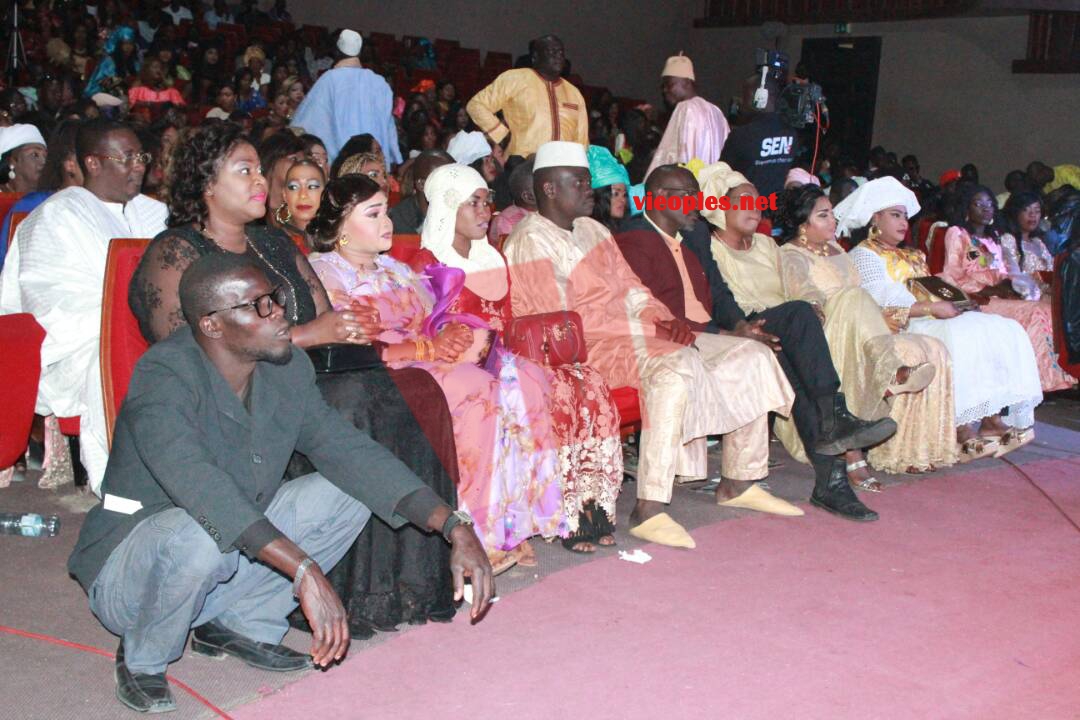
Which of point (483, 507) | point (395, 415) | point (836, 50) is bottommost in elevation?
point (483, 507)

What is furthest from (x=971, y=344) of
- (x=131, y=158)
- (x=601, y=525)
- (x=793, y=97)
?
(x=131, y=158)

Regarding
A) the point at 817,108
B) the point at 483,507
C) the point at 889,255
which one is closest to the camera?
the point at 483,507

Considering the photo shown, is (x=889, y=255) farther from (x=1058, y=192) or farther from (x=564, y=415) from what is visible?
(x=1058, y=192)

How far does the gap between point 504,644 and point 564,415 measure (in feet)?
3.09

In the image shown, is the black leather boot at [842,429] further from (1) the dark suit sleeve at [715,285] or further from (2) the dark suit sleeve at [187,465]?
(2) the dark suit sleeve at [187,465]

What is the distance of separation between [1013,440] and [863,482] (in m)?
1.16

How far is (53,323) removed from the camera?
13.0ft

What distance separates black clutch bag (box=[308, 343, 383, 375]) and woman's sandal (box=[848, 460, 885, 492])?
229cm

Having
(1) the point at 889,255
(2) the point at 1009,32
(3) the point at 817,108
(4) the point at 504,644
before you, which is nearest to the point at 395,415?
(4) the point at 504,644

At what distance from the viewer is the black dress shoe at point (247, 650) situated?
Answer: 9.57ft

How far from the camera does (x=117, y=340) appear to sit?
3471mm

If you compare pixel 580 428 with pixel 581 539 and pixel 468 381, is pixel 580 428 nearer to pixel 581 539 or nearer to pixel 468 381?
pixel 581 539

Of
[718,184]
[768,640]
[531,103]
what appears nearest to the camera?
[768,640]

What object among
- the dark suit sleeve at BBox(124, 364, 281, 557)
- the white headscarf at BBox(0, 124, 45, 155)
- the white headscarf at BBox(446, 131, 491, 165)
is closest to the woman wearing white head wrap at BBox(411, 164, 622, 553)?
the dark suit sleeve at BBox(124, 364, 281, 557)
